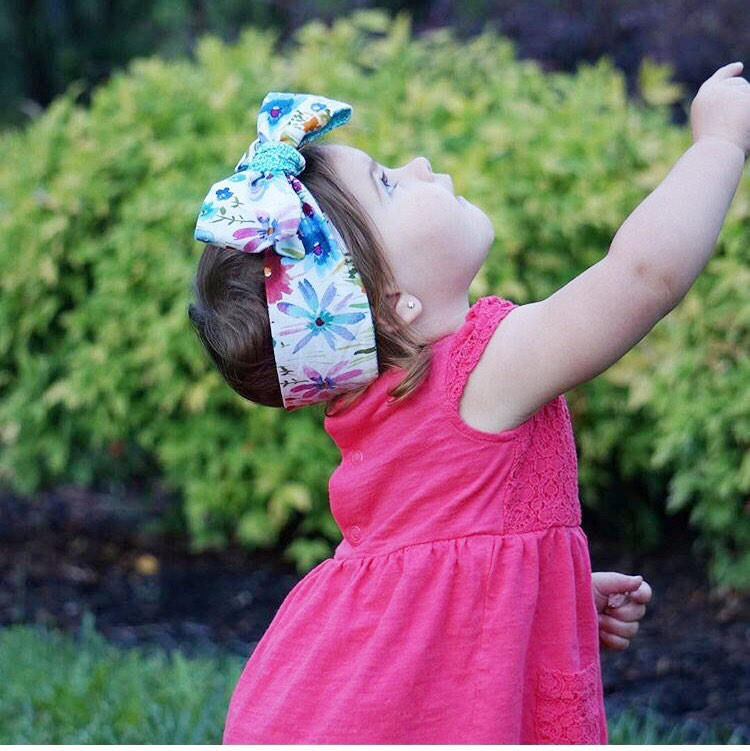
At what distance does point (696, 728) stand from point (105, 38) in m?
10.2

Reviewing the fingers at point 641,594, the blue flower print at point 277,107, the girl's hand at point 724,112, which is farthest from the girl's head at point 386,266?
the fingers at point 641,594

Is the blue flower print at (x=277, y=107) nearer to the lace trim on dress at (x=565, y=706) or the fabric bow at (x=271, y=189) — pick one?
the fabric bow at (x=271, y=189)

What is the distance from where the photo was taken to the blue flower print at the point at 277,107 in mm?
2137

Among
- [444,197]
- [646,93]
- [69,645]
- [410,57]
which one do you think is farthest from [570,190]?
[444,197]

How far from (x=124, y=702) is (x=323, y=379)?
181 centimetres

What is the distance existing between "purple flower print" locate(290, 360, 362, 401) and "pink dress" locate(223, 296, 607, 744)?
2.3 inches

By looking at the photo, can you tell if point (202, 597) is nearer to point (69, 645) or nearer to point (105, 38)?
point (69, 645)

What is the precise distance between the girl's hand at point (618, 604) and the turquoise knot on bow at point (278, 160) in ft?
3.10

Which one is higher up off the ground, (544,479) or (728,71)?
(728,71)

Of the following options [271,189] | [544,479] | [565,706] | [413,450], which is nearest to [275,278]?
[271,189]

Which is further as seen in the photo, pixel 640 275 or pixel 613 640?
pixel 613 640

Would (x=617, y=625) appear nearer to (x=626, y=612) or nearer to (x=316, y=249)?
(x=626, y=612)

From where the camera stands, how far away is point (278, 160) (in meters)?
2.02

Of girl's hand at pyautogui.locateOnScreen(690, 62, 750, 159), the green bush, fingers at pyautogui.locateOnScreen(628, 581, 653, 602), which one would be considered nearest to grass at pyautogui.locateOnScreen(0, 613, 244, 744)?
the green bush
